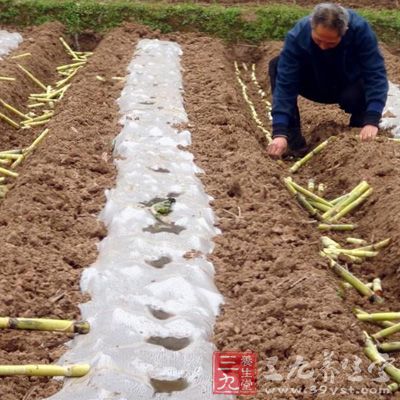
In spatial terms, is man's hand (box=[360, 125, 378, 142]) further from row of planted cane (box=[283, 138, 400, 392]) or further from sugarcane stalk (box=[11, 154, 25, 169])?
sugarcane stalk (box=[11, 154, 25, 169])

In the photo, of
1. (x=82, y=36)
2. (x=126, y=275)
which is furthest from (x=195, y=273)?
(x=82, y=36)

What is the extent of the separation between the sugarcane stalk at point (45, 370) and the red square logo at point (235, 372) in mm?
555

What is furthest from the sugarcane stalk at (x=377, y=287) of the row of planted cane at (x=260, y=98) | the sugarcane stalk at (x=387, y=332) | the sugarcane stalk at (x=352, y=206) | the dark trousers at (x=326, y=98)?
the row of planted cane at (x=260, y=98)

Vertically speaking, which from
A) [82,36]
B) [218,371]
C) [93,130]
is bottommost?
[82,36]

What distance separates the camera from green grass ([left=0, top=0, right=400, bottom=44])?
10250 millimetres

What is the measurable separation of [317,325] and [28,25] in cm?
888

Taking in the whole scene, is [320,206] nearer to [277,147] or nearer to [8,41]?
[277,147]

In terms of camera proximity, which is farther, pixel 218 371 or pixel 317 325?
pixel 317 325

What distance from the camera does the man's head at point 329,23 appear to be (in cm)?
464

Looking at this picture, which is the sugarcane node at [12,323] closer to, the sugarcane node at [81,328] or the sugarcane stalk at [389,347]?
the sugarcane node at [81,328]

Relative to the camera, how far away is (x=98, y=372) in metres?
2.73

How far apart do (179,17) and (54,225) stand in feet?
23.4

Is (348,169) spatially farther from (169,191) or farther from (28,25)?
(28,25)

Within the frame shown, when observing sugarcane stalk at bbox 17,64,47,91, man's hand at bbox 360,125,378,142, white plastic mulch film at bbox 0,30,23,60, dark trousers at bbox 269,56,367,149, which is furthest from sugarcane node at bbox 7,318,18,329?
white plastic mulch film at bbox 0,30,23,60
